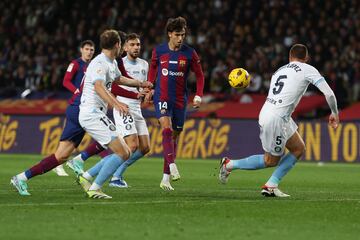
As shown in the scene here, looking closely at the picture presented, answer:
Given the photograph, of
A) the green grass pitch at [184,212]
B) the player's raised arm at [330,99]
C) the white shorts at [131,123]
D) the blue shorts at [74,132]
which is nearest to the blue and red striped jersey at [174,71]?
the white shorts at [131,123]

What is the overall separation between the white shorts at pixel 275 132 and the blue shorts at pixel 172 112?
2.34 m

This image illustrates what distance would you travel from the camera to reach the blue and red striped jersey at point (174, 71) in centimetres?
1519

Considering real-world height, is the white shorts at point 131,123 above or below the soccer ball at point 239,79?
below

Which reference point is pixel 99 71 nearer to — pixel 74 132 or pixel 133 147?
pixel 74 132

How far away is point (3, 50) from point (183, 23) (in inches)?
817

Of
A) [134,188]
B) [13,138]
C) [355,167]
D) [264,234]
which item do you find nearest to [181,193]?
[134,188]

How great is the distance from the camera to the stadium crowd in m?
28.1

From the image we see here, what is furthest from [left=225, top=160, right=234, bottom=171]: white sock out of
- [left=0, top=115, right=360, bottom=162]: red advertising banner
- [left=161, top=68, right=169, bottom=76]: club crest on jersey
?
[left=0, top=115, right=360, bottom=162]: red advertising banner

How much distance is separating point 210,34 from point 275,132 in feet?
58.4

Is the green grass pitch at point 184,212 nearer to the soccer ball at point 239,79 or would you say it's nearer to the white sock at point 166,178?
the white sock at point 166,178

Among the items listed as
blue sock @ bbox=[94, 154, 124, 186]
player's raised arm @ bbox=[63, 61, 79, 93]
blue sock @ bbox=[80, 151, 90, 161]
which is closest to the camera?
blue sock @ bbox=[94, 154, 124, 186]

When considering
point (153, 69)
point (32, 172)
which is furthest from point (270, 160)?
point (32, 172)

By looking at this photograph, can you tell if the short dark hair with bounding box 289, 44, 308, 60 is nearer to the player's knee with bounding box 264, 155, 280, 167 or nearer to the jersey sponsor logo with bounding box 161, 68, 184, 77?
the player's knee with bounding box 264, 155, 280, 167

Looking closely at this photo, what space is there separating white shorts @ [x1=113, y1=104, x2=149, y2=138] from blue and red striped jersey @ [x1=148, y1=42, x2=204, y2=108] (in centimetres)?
56
